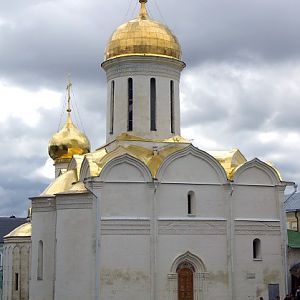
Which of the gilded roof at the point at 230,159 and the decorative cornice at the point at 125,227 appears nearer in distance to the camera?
the decorative cornice at the point at 125,227

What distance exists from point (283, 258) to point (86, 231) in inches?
269

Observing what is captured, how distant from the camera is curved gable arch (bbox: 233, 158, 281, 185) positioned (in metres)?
22.4

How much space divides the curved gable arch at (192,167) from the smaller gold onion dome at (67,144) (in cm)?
904

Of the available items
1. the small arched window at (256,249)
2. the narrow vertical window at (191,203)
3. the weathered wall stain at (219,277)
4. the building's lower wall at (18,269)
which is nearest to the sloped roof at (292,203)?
the small arched window at (256,249)

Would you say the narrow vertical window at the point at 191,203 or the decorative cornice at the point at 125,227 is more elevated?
the narrow vertical window at the point at 191,203

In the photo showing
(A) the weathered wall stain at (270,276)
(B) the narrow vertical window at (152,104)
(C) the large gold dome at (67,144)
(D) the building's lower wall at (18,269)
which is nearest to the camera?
(A) the weathered wall stain at (270,276)

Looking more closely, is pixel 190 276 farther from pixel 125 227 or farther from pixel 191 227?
pixel 125 227

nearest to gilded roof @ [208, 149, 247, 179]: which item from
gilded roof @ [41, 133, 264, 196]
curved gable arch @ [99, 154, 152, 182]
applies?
gilded roof @ [41, 133, 264, 196]

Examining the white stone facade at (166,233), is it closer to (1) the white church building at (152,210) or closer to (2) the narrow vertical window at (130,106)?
(1) the white church building at (152,210)

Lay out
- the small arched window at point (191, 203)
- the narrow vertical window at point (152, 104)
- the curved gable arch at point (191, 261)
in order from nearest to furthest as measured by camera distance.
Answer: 1. the curved gable arch at point (191, 261)
2. the small arched window at point (191, 203)
3. the narrow vertical window at point (152, 104)

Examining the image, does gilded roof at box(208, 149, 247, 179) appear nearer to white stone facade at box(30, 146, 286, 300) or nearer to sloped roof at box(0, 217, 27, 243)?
white stone facade at box(30, 146, 286, 300)

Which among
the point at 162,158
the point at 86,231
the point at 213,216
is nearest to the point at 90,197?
the point at 86,231

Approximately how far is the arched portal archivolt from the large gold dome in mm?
10115

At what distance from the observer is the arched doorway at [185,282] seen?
2128 centimetres
